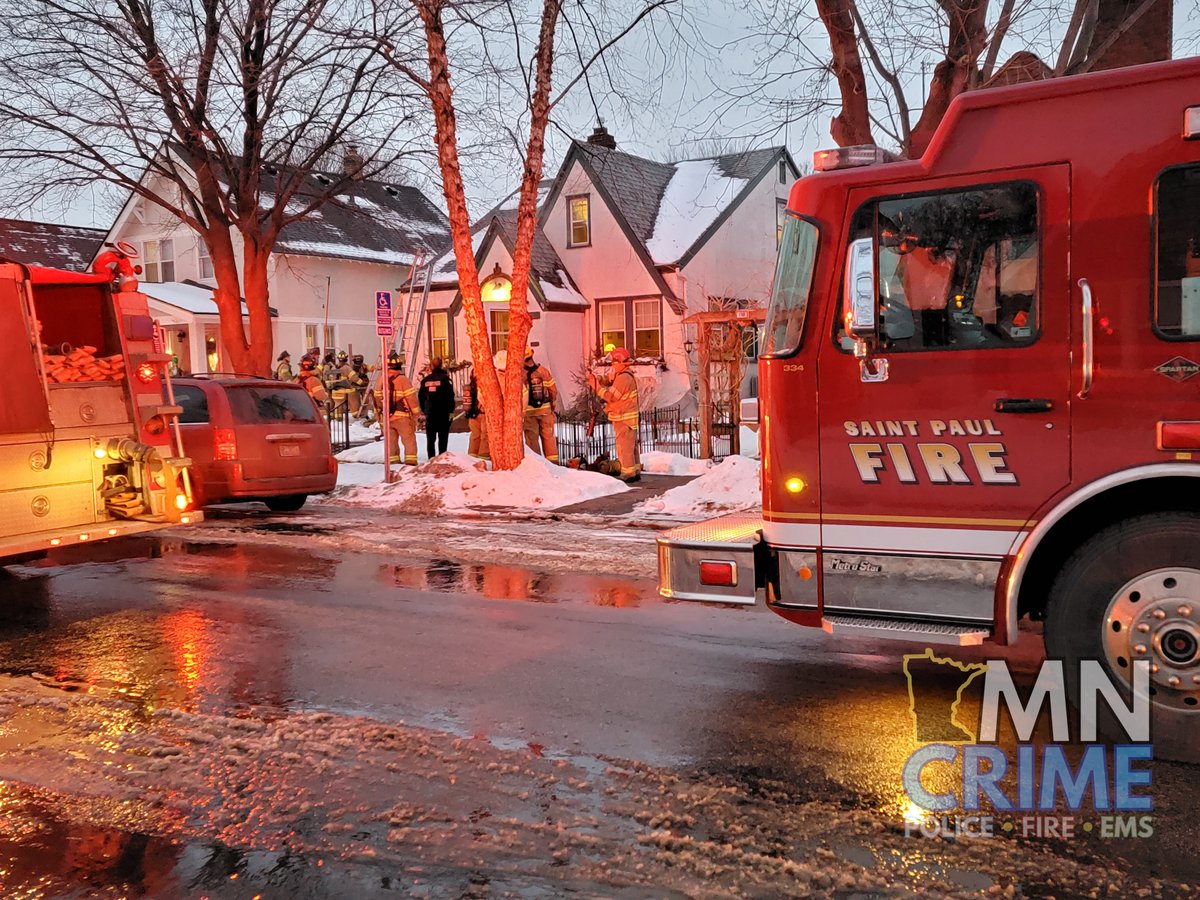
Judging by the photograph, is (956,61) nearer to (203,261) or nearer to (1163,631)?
(1163,631)

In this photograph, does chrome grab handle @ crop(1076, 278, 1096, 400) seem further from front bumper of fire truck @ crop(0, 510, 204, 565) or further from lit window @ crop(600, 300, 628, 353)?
lit window @ crop(600, 300, 628, 353)

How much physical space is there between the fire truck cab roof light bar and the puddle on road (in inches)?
140

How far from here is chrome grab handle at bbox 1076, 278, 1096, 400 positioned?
4141mm

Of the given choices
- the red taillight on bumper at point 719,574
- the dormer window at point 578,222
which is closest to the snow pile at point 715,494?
the red taillight on bumper at point 719,574

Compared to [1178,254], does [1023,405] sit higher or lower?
lower

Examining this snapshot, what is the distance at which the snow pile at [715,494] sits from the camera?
11578 millimetres

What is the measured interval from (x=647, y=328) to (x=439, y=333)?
6.55 meters

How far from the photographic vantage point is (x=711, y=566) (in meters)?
4.91

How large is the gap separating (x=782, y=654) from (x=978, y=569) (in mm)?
1747

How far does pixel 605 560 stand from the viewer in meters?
8.97

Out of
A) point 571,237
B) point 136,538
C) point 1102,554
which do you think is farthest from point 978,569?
point 571,237

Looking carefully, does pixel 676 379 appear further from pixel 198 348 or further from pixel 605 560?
pixel 605 560

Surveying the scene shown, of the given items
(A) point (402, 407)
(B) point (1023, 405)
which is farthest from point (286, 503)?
(B) point (1023, 405)

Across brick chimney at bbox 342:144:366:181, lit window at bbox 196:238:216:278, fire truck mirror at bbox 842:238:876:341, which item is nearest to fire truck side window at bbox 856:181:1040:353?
fire truck mirror at bbox 842:238:876:341
